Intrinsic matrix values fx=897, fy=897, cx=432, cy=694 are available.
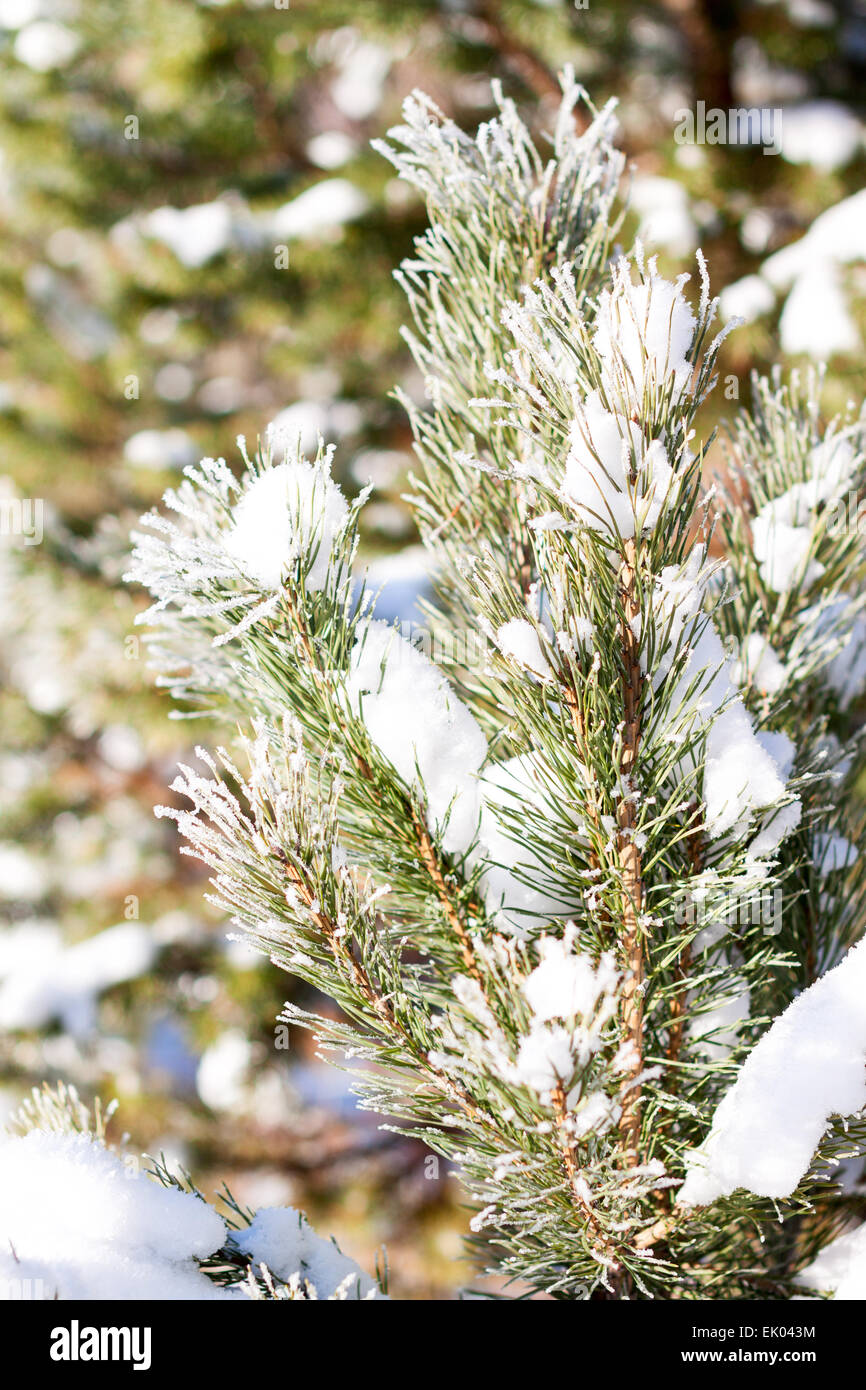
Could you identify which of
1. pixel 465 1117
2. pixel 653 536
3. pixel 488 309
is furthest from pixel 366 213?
pixel 465 1117

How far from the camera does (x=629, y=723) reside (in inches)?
26.0

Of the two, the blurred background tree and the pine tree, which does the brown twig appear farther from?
the blurred background tree

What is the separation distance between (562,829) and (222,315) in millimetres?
3288

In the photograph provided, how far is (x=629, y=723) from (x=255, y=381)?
4.73m

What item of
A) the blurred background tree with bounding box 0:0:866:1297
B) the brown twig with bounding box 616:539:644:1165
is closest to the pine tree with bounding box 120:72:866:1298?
the brown twig with bounding box 616:539:644:1165

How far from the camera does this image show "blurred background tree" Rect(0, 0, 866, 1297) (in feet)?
7.96

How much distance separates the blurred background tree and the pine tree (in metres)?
1.15

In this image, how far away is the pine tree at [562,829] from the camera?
2.01 ft

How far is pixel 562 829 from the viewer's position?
2.23ft

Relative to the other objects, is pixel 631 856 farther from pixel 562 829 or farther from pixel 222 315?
pixel 222 315

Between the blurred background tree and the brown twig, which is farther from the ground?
the blurred background tree

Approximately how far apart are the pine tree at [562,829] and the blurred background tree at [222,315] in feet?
3.78

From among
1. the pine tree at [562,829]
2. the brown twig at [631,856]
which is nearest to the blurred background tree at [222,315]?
the pine tree at [562,829]
